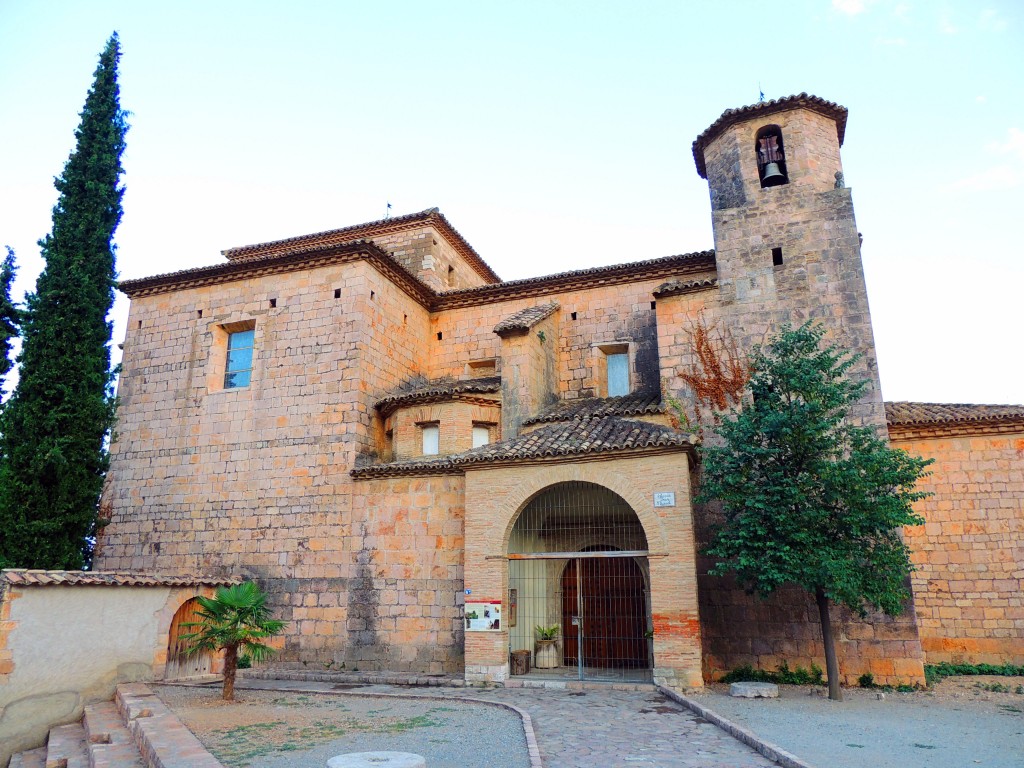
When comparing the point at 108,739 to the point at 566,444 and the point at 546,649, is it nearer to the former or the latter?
the point at 566,444

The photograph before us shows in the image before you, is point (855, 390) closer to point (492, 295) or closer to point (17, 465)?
point (492, 295)

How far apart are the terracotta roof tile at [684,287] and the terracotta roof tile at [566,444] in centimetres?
319

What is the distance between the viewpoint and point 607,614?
568 inches

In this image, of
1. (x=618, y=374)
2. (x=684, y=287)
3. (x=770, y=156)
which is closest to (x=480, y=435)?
(x=618, y=374)

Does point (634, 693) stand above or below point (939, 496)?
below

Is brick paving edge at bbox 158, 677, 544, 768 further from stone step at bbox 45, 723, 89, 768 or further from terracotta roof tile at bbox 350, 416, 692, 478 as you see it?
terracotta roof tile at bbox 350, 416, 692, 478

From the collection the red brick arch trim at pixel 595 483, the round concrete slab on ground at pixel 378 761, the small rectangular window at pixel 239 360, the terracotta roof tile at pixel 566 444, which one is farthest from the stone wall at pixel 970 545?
the small rectangular window at pixel 239 360

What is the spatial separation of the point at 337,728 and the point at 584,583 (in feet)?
23.6

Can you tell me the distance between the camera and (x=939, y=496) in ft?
46.6

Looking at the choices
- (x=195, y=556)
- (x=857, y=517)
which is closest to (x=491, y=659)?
(x=857, y=517)

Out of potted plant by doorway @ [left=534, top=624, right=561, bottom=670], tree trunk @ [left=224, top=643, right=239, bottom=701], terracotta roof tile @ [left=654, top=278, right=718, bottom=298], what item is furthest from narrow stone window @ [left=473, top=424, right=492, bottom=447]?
tree trunk @ [left=224, top=643, right=239, bottom=701]

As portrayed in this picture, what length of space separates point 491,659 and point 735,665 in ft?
15.0

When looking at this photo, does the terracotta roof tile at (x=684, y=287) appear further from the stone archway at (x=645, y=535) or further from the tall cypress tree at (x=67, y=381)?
the tall cypress tree at (x=67, y=381)

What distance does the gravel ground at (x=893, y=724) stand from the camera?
693 cm
